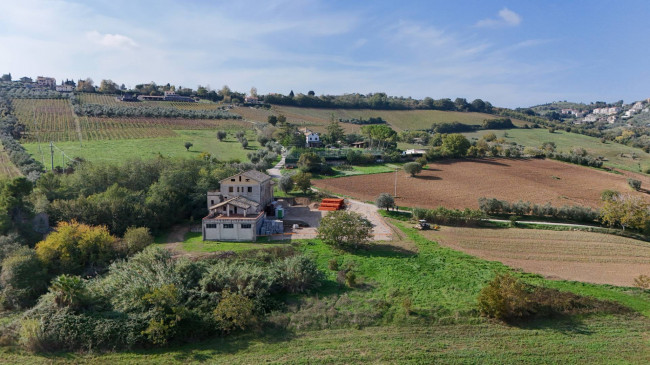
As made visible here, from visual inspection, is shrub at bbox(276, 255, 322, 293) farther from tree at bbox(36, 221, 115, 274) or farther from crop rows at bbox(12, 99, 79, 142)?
crop rows at bbox(12, 99, 79, 142)

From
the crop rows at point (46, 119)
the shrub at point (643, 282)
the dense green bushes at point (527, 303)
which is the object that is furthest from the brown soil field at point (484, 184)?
the crop rows at point (46, 119)

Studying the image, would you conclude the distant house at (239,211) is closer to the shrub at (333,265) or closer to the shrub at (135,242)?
the shrub at (135,242)

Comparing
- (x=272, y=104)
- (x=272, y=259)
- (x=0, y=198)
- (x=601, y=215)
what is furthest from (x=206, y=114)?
(x=601, y=215)

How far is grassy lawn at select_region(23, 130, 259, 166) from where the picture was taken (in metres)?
67.2

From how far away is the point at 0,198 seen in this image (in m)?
33.2

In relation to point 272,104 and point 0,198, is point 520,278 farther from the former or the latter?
point 272,104

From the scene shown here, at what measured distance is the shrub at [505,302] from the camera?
24031 millimetres

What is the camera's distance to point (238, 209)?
133 feet

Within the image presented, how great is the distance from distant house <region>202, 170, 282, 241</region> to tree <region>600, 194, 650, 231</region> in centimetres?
3654

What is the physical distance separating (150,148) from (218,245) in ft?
161

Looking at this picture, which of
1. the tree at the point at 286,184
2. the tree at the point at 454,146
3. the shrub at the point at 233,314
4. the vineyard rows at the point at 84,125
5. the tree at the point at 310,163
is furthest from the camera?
the tree at the point at 454,146

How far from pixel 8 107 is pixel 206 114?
47339 millimetres

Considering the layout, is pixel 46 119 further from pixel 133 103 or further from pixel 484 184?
pixel 484 184

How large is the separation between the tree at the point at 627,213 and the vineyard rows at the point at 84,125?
84536 millimetres
